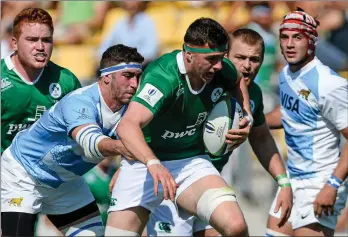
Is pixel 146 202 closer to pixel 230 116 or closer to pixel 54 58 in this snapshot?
pixel 230 116

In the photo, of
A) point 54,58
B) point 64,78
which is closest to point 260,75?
point 54,58

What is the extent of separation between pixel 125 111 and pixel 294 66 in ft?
5.64

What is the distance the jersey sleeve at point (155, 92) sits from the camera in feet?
21.3

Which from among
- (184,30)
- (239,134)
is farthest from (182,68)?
(184,30)

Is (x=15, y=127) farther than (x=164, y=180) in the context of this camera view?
Yes

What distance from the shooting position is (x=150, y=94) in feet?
→ 21.4

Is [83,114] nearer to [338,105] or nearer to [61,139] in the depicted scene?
[61,139]

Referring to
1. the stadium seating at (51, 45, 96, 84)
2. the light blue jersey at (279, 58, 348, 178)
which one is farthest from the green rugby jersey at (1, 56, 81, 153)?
the stadium seating at (51, 45, 96, 84)

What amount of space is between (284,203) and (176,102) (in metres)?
1.35

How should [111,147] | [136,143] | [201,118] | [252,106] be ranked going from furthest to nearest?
[252,106] < [201,118] < [111,147] < [136,143]

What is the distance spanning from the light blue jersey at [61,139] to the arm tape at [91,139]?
145 millimetres

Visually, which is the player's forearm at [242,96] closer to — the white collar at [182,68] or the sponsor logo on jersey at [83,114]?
the white collar at [182,68]

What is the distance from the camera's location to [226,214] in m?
6.56

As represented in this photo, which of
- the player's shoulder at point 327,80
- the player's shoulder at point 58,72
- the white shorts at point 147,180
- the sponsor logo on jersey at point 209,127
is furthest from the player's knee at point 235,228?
the player's shoulder at point 58,72
